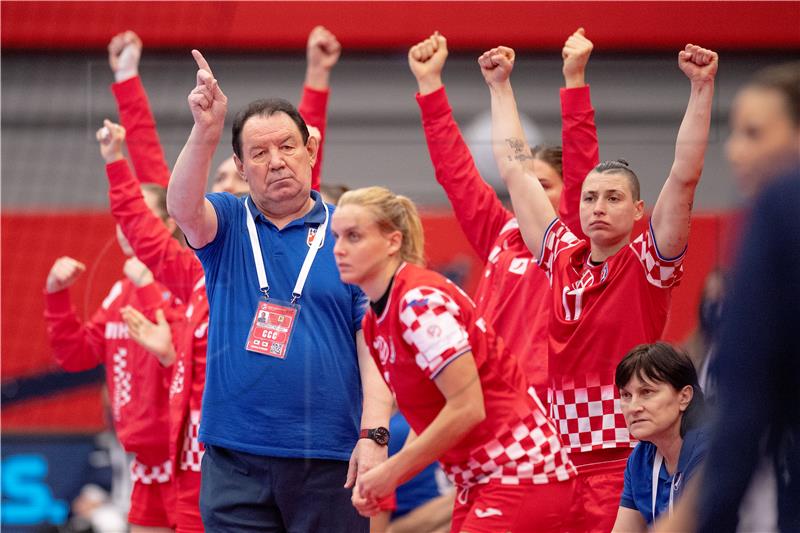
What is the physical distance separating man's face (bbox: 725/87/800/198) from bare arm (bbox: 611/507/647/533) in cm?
172

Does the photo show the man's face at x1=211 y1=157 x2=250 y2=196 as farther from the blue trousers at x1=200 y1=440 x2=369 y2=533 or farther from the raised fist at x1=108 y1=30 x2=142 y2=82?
the blue trousers at x1=200 y1=440 x2=369 y2=533

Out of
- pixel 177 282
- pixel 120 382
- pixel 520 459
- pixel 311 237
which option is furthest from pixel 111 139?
pixel 520 459

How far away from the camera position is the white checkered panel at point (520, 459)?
126 inches

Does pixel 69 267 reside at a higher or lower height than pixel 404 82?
lower

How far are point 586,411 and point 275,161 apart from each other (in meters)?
1.31

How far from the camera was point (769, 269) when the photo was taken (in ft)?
6.15

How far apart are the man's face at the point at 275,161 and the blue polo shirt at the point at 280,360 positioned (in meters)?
0.08

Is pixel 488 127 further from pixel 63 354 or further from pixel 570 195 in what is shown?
pixel 63 354

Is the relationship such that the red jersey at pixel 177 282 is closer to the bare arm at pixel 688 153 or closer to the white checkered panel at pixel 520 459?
the white checkered panel at pixel 520 459

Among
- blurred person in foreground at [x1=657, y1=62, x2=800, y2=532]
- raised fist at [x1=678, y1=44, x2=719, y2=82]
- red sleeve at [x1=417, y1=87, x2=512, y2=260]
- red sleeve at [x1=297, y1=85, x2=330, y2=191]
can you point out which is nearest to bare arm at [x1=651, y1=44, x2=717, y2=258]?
raised fist at [x1=678, y1=44, x2=719, y2=82]

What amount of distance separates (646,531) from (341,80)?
10.2 ft

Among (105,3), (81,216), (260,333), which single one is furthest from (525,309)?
(105,3)

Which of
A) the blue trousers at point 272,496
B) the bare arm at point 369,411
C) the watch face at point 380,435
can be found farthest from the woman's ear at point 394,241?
the blue trousers at point 272,496

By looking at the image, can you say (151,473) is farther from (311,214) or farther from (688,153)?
(688,153)
